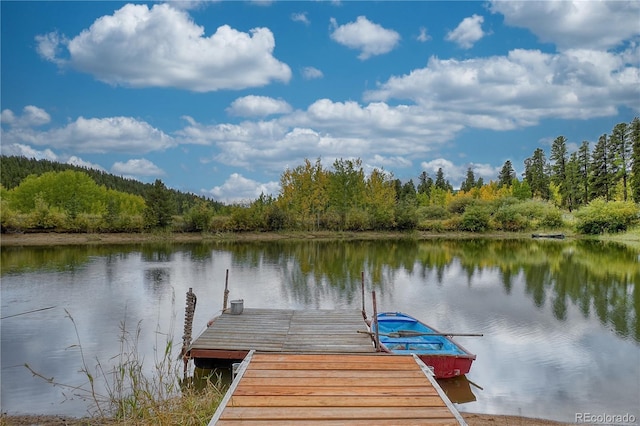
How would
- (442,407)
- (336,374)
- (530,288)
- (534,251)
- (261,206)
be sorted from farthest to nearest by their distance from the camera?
(261,206) < (534,251) < (530,288) < (336,374) < (442,407)

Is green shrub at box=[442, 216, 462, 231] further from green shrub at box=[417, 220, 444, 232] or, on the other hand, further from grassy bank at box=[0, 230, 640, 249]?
grassy bank at box=[0, 230, 640, 249]

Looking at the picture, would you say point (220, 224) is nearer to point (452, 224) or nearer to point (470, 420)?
point (452, 224)

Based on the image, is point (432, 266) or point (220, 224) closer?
point (432, 266)

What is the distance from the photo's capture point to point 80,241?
42.1 m

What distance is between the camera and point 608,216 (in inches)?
1881

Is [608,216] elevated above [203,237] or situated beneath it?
elevated above

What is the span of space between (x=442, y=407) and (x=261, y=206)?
4860cm

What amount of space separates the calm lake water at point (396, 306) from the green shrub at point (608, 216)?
1690 centimetres

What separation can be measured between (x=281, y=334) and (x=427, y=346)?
10.3 feet

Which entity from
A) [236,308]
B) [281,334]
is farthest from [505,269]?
[281,334]

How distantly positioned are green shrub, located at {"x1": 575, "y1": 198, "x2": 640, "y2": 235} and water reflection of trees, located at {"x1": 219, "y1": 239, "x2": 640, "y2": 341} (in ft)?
41.3

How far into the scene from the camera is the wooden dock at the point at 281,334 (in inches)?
364

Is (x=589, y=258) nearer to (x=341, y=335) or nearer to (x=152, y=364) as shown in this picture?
(x=341, y=335)

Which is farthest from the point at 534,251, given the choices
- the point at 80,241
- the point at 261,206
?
the point at 80,241
